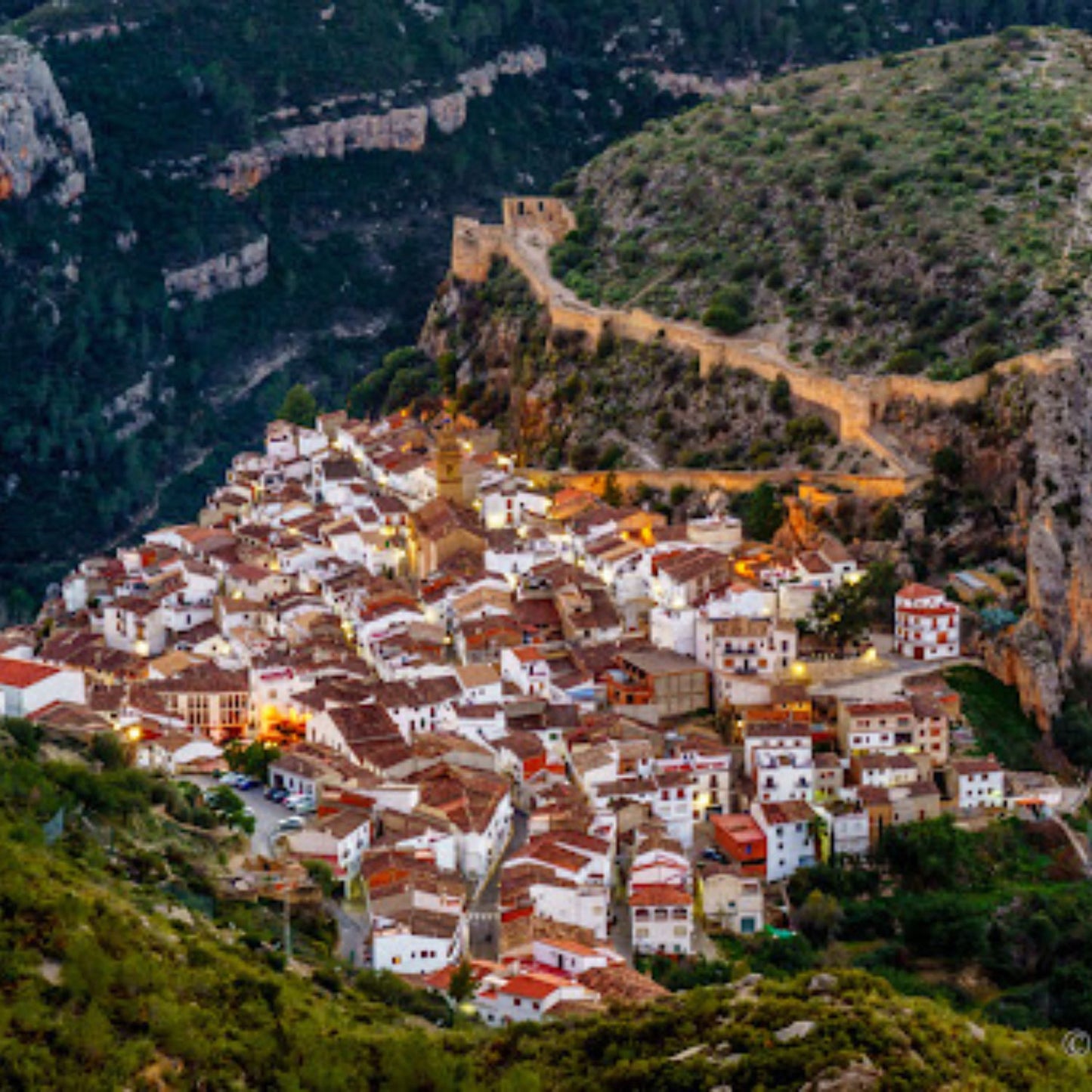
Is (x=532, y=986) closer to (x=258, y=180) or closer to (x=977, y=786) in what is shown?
(x=977, y=786)

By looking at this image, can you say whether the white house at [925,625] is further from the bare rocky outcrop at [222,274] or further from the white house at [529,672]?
the bare rocky outcrop at [222,274]

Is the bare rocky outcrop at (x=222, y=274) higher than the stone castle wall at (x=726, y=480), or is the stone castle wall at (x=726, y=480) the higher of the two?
the stone castle wall at (x=726, y=480)

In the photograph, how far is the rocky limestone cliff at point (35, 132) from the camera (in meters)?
94.2

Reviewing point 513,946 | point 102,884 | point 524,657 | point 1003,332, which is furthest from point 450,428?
point 102,884

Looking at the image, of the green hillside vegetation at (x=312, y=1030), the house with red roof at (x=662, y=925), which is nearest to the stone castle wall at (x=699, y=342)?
the house with red roof at (x=662, y=925)

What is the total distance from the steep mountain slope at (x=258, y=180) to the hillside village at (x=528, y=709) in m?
27.2

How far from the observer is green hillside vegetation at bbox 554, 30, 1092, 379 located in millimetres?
64250

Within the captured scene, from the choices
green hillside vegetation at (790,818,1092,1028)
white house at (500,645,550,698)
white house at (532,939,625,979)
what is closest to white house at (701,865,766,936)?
green hillside vegetation at (790,818,1092,1028)

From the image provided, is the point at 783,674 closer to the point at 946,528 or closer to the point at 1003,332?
the point at 946,528

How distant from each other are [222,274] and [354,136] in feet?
34.7

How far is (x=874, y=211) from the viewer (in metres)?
70.2

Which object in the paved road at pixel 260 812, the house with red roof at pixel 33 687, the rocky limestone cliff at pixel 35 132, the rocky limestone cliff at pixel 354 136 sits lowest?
the rocky limestone cliff at pixel 354 136

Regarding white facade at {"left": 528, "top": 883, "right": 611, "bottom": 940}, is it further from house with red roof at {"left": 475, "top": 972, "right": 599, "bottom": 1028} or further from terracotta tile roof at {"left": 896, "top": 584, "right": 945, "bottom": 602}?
terracotta tile roof at {"left": 896, "top": 584, "right": 945, "bottom": 602}

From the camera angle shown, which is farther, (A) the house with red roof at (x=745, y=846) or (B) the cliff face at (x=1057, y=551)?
(B) the cliff face at (x=1057, y=551)
